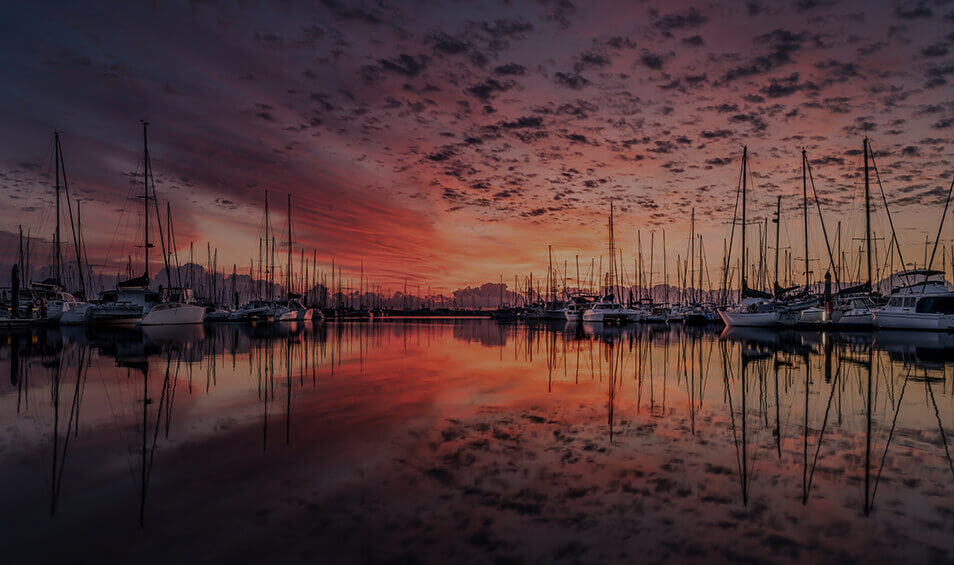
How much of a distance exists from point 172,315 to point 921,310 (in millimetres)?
65304

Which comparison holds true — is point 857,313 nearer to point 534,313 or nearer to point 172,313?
point 172,313

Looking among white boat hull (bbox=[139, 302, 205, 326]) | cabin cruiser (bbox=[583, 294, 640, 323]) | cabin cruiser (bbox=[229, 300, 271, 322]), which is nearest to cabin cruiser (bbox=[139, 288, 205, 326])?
white boat hull (bbox=[139, 302, 205, 326])

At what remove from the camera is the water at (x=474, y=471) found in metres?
4.08

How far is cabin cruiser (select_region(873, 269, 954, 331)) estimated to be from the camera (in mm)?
38719

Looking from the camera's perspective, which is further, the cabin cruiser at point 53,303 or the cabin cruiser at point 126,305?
the cabin cruiser at point 53,303

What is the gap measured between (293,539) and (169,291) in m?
55.9

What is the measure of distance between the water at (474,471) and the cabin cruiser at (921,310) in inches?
1405

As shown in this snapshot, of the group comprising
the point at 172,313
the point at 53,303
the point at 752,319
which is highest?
the point at 53,303

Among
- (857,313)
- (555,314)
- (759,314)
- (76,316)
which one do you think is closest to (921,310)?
(857,313)

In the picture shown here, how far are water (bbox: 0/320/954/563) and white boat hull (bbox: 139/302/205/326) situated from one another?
36.4 meters

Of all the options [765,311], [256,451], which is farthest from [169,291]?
[765,311]

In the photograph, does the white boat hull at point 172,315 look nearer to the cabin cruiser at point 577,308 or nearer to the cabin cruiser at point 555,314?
the cabin cruiser at point 577,308

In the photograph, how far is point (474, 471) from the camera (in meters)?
5.93

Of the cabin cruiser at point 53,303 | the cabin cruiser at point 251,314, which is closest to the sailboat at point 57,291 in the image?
the cabin cruiser at point 53,303
